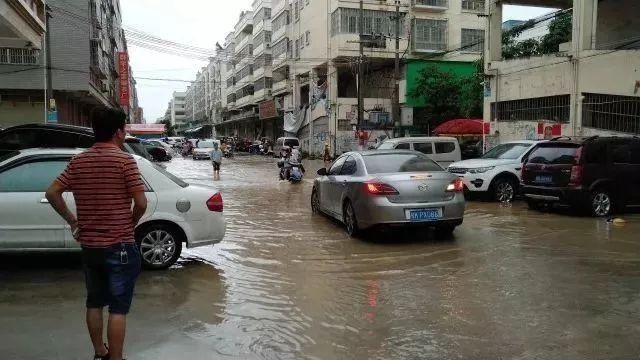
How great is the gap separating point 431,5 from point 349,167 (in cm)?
3805

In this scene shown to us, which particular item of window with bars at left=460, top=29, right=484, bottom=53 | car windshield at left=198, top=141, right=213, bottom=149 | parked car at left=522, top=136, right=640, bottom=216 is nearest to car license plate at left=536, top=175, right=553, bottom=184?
parked car at left=522, top=136, right=640, bottom=216

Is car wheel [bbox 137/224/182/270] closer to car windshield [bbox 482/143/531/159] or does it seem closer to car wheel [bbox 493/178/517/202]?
car wheel [bbox 493/178/517/202]

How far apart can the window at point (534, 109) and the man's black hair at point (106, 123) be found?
20969 mm

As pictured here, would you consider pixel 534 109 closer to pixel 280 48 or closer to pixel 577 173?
pixel 577 173

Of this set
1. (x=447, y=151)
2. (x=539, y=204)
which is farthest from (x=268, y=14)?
(x=539, y=204)

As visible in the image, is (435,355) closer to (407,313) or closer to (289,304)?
(407,313)

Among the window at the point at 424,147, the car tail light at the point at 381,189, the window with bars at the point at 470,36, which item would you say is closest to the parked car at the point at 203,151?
the window with bars at the point at 470,36

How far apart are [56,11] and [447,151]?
2649 centimetres

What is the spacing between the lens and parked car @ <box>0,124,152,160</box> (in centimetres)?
1114

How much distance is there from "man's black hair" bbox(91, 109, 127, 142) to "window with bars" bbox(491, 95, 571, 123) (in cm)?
2096

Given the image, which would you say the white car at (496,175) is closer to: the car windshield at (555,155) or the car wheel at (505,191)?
the car wheel at (505,191)

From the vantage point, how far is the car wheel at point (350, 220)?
371 inches

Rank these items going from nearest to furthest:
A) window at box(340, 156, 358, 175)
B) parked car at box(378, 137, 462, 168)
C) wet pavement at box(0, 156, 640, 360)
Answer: wet pavement at box(0, 156, 640, 360) < window at box(340, 156, 358, 175) < parked car at box(378, 137, 462, 168)

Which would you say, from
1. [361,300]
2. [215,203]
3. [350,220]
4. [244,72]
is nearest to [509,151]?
[350,220]
